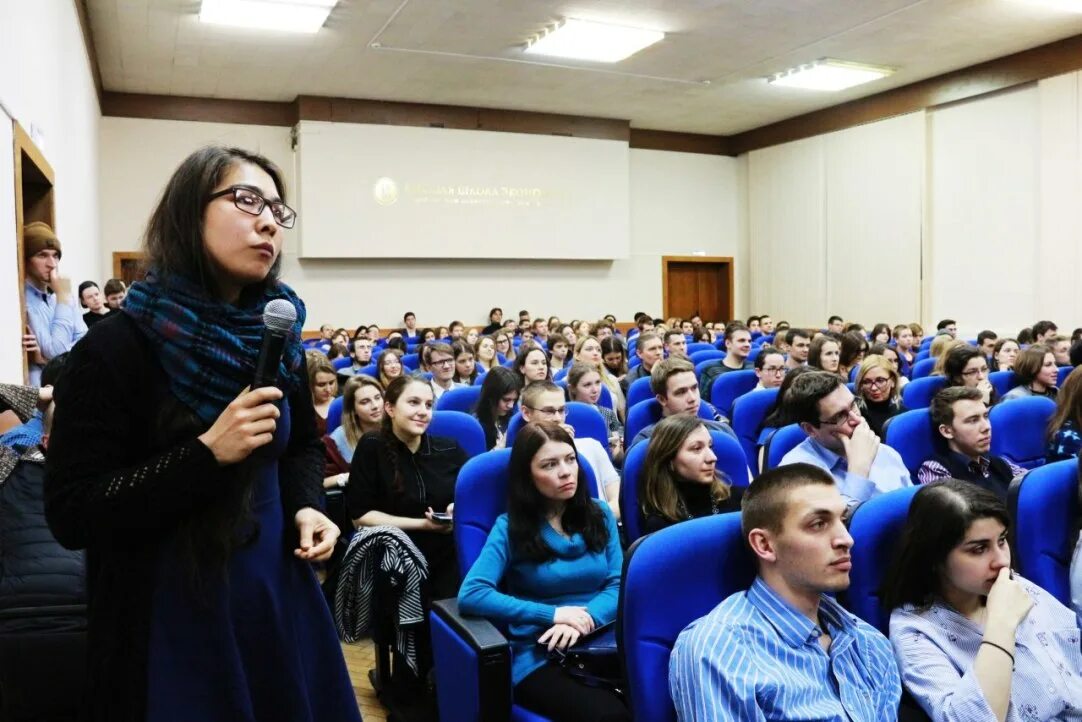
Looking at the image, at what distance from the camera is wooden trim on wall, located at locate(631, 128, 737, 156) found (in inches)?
611

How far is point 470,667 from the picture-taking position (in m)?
2.11

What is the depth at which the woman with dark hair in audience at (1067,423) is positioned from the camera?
3516 millimetres

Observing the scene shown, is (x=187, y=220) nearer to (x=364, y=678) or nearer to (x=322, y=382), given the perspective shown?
(x=364, y=678)

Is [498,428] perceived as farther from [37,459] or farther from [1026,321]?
[1026,321]

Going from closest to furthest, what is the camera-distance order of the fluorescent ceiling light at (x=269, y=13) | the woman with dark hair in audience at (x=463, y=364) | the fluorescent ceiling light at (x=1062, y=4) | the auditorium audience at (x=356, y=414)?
the auditorium audience at (x=356, y=414)
the woman with dark hair in audience at (x=463, y=364)
the fluorescent ceiling light at (x=269, y=13)
the fluorescent ceiling light at (x=1062, y=4)

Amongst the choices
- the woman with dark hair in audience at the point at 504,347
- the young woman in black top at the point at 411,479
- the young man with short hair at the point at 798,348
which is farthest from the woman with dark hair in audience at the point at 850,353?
the young woman in black top at the point at 411,479

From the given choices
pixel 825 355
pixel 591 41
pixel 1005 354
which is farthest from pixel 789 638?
pixel 591 41

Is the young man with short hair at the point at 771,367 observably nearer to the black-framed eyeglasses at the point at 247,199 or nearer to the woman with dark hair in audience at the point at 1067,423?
the woman with dark hair in audience at the point at 1067,423

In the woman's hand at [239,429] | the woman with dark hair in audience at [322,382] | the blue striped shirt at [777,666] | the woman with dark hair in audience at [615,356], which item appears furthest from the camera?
the woman with dark hair in audience at [615,356]

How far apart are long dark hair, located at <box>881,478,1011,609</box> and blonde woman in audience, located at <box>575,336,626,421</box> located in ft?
11.5

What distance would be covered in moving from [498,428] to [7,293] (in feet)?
7.73

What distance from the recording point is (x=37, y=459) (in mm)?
2336

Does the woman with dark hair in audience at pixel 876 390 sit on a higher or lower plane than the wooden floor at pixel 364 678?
higher

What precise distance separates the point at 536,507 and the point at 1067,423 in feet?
8.22
